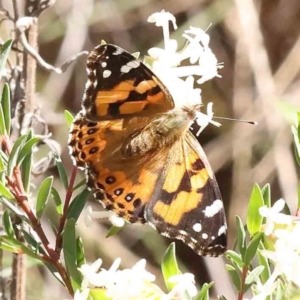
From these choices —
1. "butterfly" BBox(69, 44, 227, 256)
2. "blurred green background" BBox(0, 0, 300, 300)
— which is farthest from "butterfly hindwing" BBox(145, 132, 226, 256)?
"blurred green background" BBox(0, 0, 300, 300)

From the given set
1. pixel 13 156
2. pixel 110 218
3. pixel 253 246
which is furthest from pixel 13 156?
pixel 253 246

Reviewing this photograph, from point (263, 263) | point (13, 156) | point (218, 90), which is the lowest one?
point (218, 90)

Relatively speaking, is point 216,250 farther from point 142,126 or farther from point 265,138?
point 265,138

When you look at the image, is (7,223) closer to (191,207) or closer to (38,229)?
(38,229)

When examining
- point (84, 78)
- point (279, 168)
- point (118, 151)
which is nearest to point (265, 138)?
point (279, 168)

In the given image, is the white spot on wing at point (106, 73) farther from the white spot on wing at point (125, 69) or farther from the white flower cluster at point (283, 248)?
the white flower cluster at point (283, 248)

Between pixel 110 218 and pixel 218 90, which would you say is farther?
pixel 218 90

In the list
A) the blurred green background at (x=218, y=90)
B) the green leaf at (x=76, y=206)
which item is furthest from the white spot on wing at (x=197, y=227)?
the blurred green background at (x=218, y=90)
